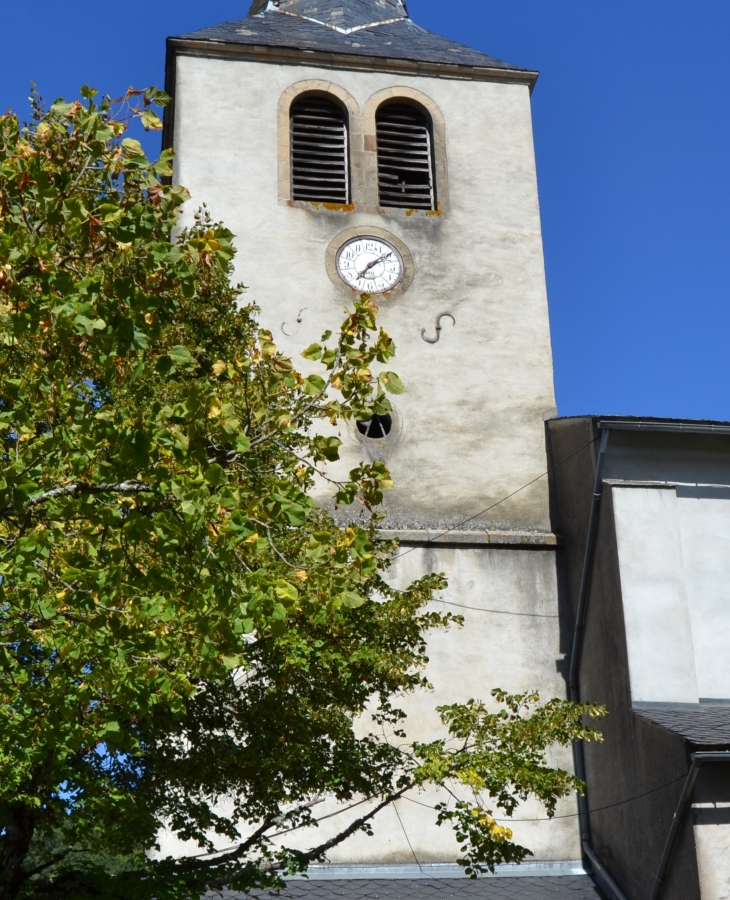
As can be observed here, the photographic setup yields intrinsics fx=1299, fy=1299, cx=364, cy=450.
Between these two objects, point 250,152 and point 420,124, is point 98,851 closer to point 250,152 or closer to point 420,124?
point 250,152

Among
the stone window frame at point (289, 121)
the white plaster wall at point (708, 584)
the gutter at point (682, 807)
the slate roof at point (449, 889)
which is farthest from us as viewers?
the stone window frame at point (289, 121)

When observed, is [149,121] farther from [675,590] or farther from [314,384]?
[675,590]

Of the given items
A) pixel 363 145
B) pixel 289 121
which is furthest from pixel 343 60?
pixel 363 145

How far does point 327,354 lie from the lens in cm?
723

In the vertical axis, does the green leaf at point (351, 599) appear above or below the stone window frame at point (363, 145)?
below

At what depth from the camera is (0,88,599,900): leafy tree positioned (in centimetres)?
673

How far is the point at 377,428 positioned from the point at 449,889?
17.8 ft

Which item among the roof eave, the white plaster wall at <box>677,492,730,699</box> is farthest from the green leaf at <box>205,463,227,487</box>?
the roof eave

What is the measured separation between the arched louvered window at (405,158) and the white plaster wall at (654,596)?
5.63m

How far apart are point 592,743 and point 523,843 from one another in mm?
1307

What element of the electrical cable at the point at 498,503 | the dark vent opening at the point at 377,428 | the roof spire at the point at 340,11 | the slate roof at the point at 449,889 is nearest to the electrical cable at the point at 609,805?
the slate roof at the point at 449,889

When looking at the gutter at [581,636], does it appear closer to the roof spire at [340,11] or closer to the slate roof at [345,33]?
the slate roof at [345,33]

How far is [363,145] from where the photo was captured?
17.8m

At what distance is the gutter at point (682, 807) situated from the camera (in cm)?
1130
